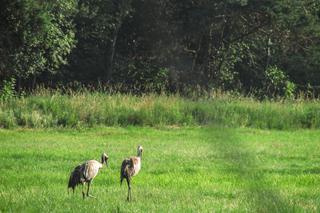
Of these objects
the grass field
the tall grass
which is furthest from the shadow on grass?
the tall grass

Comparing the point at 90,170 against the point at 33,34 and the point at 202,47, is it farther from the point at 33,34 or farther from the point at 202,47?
the point at 202,47

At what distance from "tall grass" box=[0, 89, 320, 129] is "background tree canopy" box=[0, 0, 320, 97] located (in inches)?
291

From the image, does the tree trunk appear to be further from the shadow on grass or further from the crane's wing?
the shadow on grass

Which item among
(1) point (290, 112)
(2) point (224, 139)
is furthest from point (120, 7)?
(2) point (224, 139)

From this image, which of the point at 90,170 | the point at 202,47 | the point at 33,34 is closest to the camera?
the point at 90,170

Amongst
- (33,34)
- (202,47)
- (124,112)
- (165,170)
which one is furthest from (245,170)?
(202,47)

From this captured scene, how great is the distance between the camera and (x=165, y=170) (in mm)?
11414

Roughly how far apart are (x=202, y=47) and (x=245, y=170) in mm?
30880

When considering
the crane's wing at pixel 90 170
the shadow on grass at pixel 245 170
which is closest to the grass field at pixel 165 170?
the shadow on grass at pixel 245 170

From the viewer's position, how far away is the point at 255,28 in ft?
111

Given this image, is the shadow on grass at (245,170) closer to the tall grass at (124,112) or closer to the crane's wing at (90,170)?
the crane's wing at (90,170)

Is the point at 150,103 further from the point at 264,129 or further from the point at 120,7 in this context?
the point at 120,7

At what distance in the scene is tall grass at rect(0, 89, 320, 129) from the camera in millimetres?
19891

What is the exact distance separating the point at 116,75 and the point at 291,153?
812 inches
